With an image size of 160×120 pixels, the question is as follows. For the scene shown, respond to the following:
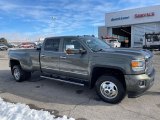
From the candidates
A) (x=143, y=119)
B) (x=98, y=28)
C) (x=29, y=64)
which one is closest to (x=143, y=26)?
(x=98, y=28)

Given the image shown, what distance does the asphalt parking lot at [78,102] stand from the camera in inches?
210

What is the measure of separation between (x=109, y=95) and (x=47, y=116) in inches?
72.0

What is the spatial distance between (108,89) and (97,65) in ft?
2.35

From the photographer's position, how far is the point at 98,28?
52.4 meters

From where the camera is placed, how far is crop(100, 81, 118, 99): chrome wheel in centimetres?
598

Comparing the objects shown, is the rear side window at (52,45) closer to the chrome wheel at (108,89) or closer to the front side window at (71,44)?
the front side window at (71,44)

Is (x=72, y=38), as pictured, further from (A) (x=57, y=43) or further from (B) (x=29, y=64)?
(B) (x=29, y=64)

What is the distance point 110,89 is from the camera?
6.02 metres

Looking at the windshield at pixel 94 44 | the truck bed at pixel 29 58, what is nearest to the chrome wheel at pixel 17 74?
the truck bed at pixel 29 58

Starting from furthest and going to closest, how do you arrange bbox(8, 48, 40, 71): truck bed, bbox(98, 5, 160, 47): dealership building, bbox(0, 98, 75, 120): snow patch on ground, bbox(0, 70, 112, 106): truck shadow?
bbox(98, 5, 160, 47): dealership building
bbox(8, 48, 40, 71): truck bed
bbox(0, 70, 112, 106): truck shadow
bbox(0, 98, 75, 120): snow patch on ground

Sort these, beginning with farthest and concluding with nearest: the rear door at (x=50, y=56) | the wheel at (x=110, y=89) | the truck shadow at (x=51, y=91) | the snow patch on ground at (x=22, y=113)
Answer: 1. the rear door at (x=50, y=56)
2. the truck shadow at (x=51, y=91)
3. the wheel at (x=110, y=89)
4. the snow patch on ground at (x=22, y=113)

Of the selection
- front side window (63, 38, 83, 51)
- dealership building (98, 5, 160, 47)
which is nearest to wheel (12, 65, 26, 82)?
front side window (63, 38, 83, 51)

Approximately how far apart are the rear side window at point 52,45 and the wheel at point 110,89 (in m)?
2.17

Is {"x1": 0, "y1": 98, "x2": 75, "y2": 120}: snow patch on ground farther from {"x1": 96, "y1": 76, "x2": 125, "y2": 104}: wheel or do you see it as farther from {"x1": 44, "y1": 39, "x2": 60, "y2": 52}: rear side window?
{"x1": 44, "y1": 39, "x2": 60, "y2": 52}: rear side window
